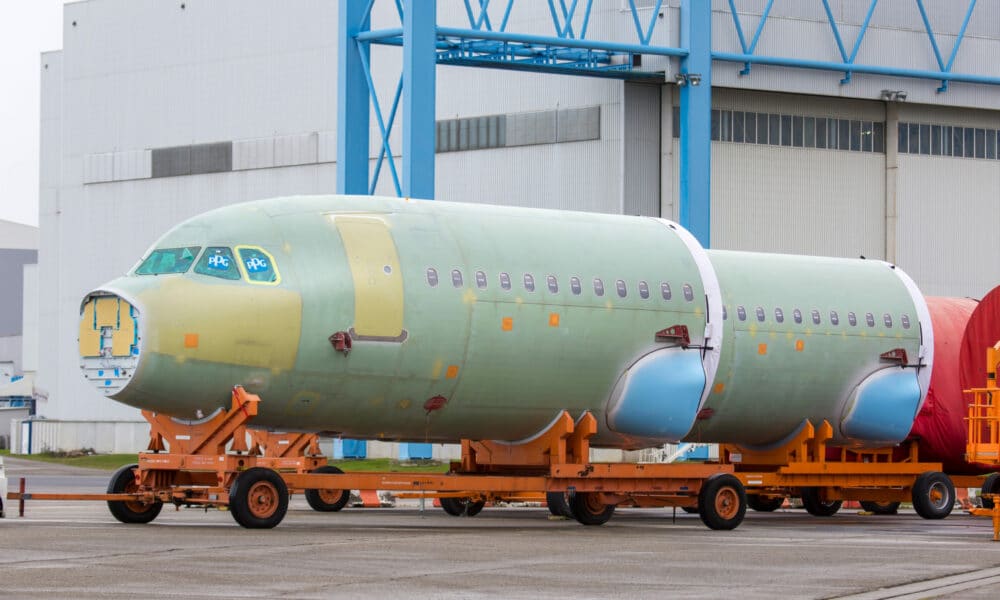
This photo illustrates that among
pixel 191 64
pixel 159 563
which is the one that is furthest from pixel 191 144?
pixel 159 563

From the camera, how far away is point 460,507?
34906 mm

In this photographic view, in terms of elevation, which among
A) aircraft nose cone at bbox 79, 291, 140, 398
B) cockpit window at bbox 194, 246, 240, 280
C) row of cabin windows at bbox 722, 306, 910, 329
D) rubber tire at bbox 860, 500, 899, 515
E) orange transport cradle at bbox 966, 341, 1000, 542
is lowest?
rubber tire at bbox 860, 500, 899, 515

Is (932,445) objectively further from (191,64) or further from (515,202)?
(191,64)

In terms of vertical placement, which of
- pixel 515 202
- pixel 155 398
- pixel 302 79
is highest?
pixel 302 79

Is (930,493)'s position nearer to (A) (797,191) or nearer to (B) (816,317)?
(B) (816,317)

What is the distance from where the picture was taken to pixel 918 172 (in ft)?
234

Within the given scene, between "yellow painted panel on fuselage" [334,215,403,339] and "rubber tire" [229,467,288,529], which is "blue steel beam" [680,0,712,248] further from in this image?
"rubber tire" [229,467,288,529]

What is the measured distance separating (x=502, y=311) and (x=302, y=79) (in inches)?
1828

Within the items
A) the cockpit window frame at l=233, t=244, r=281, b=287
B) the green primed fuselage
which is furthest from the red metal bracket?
the cockpit window frame at l=233, t=244, r=281, b=287

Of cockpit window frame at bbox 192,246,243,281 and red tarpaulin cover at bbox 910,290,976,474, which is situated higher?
cockpit window frame at bbox 192,246,243,281

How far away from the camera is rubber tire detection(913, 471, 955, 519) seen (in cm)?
3662

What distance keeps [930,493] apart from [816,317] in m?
4.86

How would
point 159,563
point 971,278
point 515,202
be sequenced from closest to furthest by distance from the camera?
1. point 159,563
2. point 515,202
3. point 971,278

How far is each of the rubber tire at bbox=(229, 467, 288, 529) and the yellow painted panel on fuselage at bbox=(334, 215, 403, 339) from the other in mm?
2866
